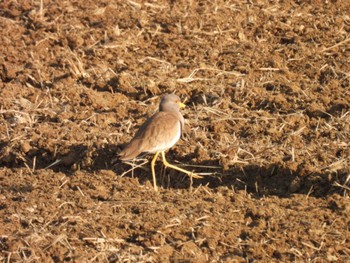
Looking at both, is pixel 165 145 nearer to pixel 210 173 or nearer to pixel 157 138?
pixel 157 138

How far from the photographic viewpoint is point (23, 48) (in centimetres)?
1266

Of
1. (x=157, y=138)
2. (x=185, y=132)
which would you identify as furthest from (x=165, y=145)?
(x=185, y=132)

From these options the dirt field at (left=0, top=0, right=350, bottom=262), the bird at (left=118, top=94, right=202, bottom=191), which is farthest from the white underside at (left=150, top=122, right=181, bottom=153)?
the dirt field at (left=0, top=0, right=350, bottom=262)

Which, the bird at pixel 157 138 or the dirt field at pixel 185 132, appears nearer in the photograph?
the dirt field at pixel 185 132

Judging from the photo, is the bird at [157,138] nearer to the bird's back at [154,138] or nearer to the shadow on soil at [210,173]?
the bird's back at [154,138]

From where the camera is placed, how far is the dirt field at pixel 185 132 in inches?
312

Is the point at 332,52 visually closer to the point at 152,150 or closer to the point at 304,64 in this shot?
the point at 304,64

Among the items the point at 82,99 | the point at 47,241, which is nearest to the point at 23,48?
the point at 82,99

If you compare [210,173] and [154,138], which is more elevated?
[154,138]

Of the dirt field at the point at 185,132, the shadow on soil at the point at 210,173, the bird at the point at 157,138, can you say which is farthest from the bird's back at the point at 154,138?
the shadow on soil at the point at 210,173

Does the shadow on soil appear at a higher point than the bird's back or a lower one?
lower

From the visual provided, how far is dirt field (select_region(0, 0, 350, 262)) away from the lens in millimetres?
7918

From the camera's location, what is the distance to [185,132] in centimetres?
1010

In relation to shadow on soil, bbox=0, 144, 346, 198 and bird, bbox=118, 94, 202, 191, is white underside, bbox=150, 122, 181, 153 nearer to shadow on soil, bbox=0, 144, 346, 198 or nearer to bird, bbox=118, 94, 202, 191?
bird, bbox=118, 94, 202, 191
